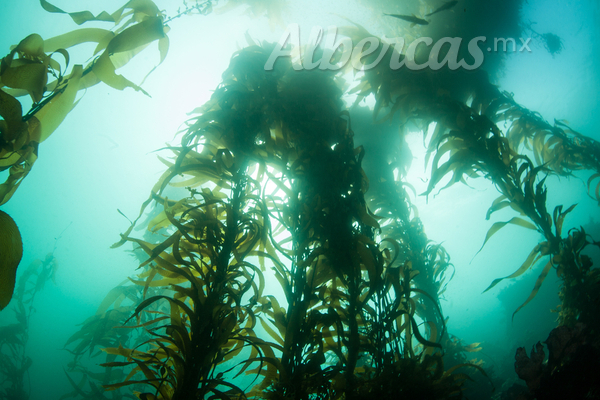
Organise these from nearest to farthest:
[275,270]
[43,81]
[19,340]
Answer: [43,81], [275,270], [19,340]

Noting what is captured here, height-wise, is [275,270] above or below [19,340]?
above

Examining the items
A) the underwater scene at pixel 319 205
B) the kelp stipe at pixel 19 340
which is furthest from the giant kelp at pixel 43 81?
the kelp stipe at pixel 19 340

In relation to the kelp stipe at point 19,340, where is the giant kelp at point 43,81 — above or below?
above

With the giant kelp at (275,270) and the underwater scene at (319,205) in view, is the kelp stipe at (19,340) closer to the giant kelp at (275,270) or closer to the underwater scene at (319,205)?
the underwater scene at (319,205)

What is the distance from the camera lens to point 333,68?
2.71 metres

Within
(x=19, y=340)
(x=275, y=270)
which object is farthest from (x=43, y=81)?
(x=19, y=340)

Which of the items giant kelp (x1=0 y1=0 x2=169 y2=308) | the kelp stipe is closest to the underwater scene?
giant kelp (x1=0 y1=0 x2=169 y2=308)

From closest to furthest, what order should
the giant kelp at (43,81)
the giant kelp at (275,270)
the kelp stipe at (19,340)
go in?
the giant kelp at (43,81)
the giant kelp at (275,270)
the kelp stipe at (19,340)

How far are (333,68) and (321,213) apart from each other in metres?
2.02

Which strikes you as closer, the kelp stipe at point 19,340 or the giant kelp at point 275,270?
the giant kelp at point 275,270

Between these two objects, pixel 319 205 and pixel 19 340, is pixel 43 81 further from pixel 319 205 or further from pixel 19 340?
pixel 19 340

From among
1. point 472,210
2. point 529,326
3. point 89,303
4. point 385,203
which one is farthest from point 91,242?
point 529,326

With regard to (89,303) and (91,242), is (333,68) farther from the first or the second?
(89,303)

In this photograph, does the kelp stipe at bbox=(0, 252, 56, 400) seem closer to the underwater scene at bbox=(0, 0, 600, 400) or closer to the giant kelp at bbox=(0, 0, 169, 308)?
the underwater scene at bbox=(0, 0, 600, 400)
